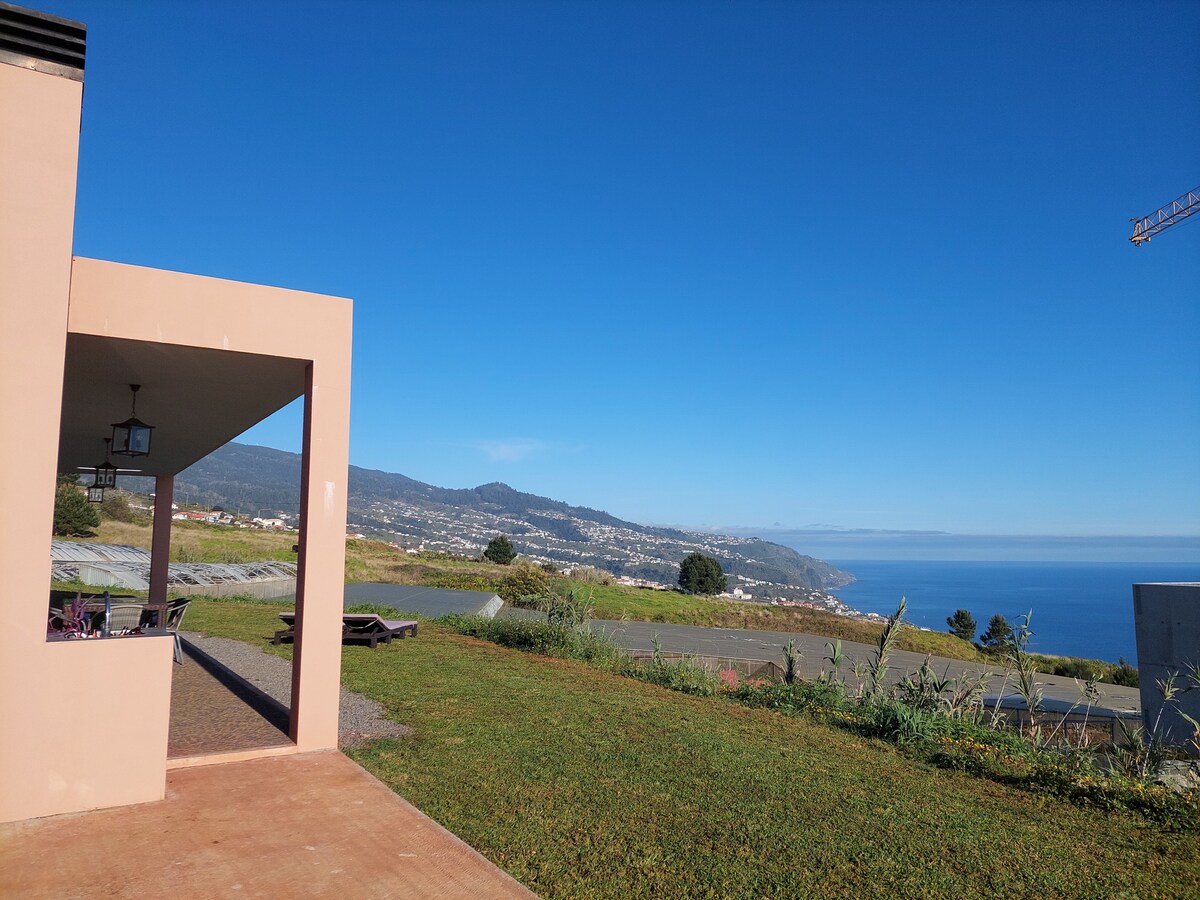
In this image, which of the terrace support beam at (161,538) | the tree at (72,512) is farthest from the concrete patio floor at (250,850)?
the tree at (72,512)

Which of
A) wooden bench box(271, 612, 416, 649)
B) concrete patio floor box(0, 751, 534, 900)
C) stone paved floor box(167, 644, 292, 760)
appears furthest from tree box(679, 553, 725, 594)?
concrete patio floor box(0, 751, 534, 900)

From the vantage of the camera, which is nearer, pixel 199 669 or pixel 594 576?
pixel 199 669

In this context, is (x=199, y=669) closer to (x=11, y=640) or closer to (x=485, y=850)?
(x=11, y=640)

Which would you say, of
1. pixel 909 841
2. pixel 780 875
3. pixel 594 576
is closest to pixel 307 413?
pixel 780 875

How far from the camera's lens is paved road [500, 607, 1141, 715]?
17109 mm

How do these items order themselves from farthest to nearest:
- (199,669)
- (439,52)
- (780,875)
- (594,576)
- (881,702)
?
1. (594,576)
2. (439,52)
3. (199,669)
4. (881,702)
5. (780,875)

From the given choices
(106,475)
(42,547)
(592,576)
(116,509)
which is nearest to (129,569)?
(106,475)

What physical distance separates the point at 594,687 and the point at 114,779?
6036mm

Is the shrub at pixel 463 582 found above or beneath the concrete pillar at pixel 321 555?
beneath

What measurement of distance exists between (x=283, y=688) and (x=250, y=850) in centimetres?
467

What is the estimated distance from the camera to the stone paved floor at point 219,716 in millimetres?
5695

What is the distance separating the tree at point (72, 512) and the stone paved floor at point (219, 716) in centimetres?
2510

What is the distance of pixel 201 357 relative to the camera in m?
5.71

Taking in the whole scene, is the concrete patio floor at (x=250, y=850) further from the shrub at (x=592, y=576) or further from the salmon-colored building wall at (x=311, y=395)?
the shrub at (x=592, y=576)
